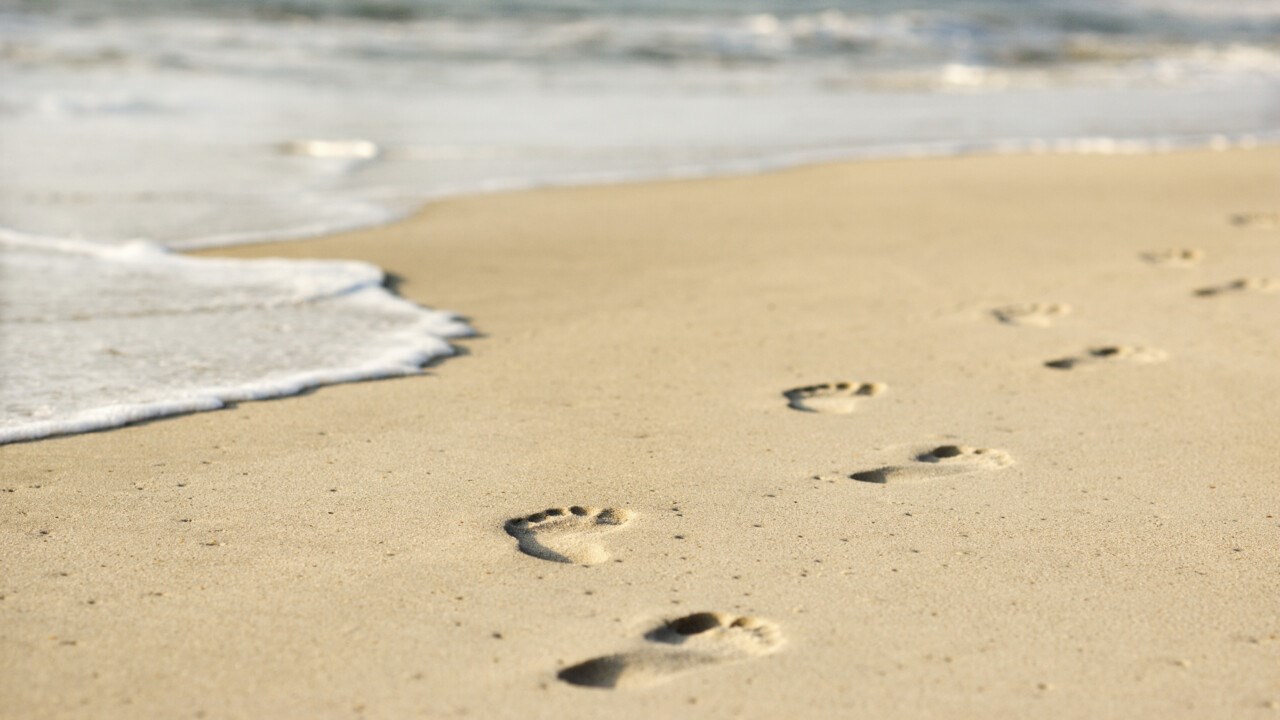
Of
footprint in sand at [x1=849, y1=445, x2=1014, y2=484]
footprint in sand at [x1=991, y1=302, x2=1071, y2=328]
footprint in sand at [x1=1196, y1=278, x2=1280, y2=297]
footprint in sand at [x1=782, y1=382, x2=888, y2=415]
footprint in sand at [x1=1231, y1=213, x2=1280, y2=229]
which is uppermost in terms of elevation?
footprint in sand at [x1=782, y1=382, x2=888, y2=415]

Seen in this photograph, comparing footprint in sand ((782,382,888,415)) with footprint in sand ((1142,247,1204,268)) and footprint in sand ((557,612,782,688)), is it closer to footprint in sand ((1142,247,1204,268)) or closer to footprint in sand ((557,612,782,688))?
footprint in sand ((557,612,782,688))

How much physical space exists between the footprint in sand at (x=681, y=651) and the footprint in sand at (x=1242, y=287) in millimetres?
3129

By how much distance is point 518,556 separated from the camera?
2641 millimetres

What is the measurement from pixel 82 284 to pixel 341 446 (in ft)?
7.06

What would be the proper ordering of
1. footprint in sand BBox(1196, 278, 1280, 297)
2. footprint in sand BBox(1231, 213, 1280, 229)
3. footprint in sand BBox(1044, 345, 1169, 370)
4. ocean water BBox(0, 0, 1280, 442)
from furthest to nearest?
1. footprint in sand BBox(1231, 213, 1280, 229)
2. footprint in sand BBox(1196, 278, 1280, 297)
3. ocean water BBox(0, 0, 1280, 442)
4. footprint in sand BBox(1044, 345, 1169, 370)

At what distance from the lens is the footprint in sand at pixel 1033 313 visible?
450 cm

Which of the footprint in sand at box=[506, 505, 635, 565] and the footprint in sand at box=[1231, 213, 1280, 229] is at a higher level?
the footprint in sand at box=[506, 505, 635, 565]

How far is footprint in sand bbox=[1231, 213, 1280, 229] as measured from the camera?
6188 millimetres

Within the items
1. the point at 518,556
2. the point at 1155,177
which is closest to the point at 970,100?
the point at 1155,177

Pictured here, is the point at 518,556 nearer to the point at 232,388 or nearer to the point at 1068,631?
the point at 1068,631

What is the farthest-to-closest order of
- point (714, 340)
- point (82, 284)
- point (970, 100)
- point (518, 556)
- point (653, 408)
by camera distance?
1. point (970, 100)
2. point (82, 284)
3. point (714, 340)
4. point (653, 408)
5. point (518, 556)

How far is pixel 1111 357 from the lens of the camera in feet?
13.3

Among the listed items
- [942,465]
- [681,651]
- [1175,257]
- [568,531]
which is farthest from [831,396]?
[1175,257]

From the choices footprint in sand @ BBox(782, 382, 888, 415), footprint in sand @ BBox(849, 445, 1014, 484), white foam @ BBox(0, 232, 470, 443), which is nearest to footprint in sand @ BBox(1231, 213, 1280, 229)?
footprint in sand @ BBox(782, 382, 888, 415)
